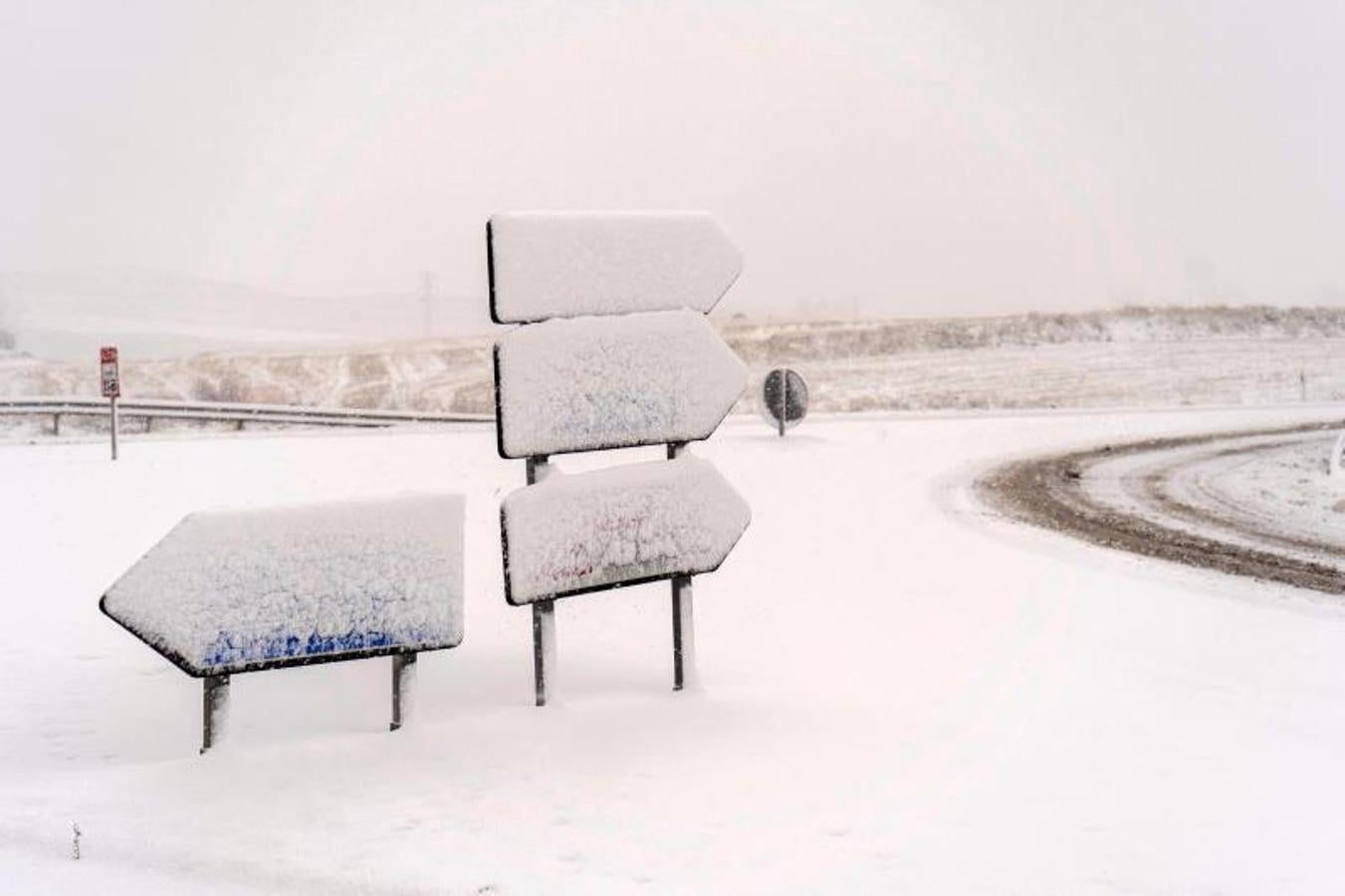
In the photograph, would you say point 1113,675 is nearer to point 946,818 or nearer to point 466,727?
point 946,818

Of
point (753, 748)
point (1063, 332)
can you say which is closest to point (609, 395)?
point (753, 748)

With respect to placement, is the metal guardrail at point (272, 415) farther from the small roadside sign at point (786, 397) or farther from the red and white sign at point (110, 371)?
the small roadside sign at point (786, 397)

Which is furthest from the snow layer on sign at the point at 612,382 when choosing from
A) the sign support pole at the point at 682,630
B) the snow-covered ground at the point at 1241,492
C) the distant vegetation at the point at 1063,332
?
the distant vegetation at the point at 1063,332

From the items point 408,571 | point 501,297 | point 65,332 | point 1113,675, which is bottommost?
point 1113,675

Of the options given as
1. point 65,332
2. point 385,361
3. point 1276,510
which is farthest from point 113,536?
point 65,332

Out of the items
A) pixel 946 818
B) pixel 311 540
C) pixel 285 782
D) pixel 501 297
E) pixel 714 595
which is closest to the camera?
pixel 946 818

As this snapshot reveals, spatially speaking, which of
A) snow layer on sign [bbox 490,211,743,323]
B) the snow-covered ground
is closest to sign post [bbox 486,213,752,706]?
snow layer on sign [bbox 490,211,743,323]

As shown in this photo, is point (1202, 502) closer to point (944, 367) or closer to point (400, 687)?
point (400, 687)

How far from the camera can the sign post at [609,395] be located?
224 inches

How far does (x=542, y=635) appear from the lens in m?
5.93

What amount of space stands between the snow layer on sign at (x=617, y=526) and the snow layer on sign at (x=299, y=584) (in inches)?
15.5

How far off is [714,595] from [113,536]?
24.3 feet

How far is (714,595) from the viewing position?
928 centimetres

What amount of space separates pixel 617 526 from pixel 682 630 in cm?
84
